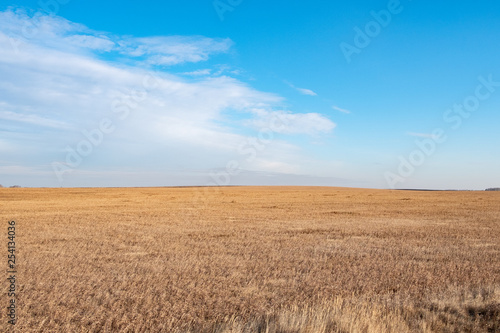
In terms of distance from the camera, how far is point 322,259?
1214 centimetres

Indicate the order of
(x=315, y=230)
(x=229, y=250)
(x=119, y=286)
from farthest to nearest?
(x=315, y=230) → (x=229, y=250) → (x=119, y=286)

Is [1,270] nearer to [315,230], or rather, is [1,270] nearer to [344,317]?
[344,317]

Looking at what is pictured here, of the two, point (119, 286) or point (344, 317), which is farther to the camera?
point (119, 286)

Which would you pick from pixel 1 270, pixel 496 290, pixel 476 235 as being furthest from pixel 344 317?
pixel 476 235

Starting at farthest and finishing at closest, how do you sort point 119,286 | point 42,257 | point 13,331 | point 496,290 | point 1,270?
1. point 42,257
2. point 1,270
3. point 119,286
4. point 496,290
5. point 13,331

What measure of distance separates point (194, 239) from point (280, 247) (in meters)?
4.01

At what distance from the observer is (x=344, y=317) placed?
623 cm

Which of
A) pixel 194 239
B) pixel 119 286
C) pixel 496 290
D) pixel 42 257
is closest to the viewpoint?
pixel 496 290

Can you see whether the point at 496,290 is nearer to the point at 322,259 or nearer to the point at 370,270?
the point at 370,270

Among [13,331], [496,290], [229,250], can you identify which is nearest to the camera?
[13,331]

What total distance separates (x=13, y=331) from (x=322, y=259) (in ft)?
28.8

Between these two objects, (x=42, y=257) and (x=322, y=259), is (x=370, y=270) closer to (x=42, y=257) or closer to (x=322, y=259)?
(x=322, y=259)

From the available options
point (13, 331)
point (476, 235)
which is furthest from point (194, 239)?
point (476, 235)

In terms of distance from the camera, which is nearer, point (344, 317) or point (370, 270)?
point (344, 317)
